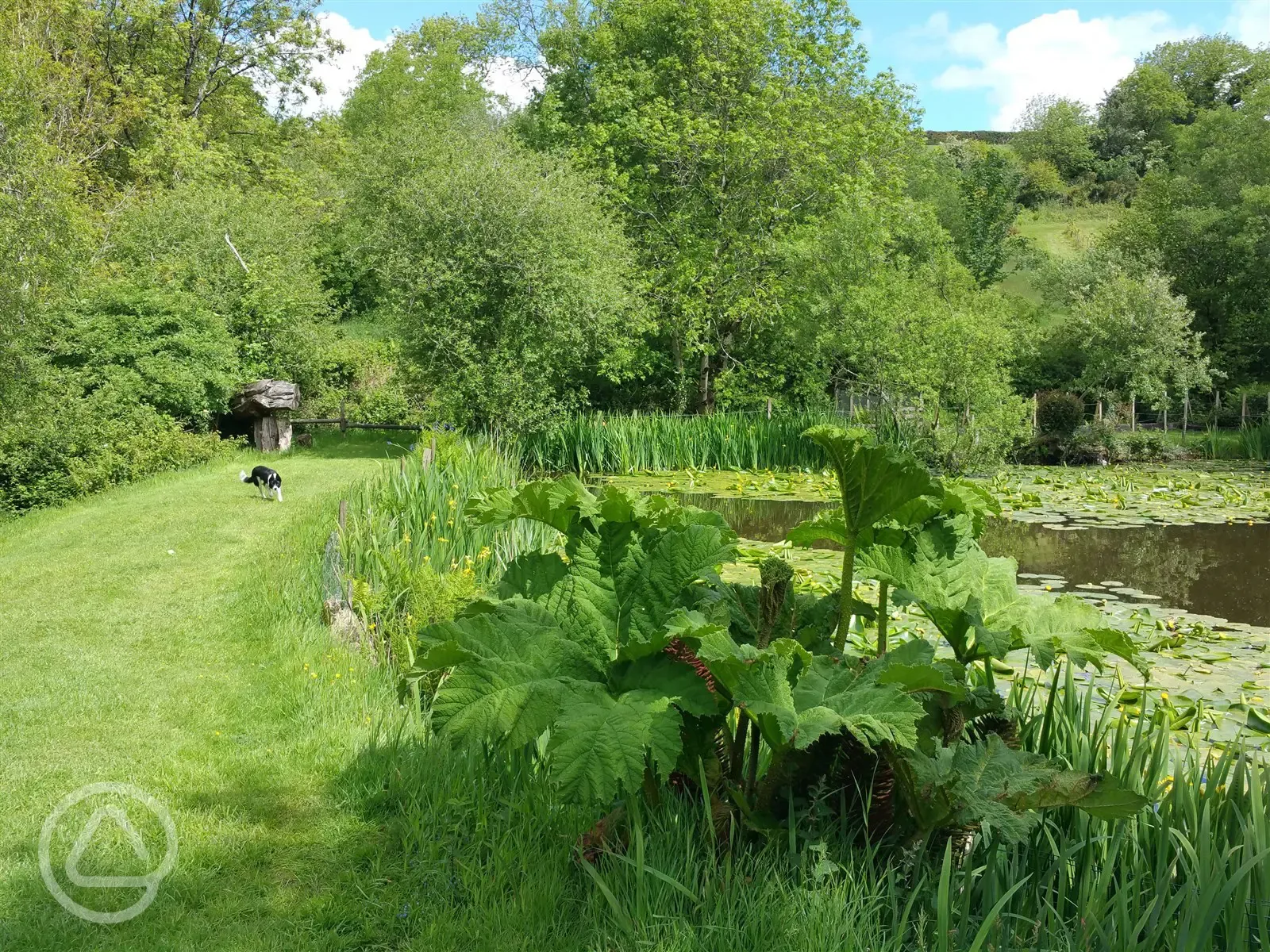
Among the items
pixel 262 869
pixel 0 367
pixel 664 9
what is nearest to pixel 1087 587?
pixel 262 869

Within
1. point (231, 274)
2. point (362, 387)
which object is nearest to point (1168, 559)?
point (362, 387)

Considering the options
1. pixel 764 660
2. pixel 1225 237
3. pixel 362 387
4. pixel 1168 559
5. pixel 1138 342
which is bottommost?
pixel 1168 559

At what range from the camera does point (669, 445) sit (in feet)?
63.1

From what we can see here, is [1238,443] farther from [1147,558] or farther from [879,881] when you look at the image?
[879,881]

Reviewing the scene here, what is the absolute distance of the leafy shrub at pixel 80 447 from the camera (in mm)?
13195

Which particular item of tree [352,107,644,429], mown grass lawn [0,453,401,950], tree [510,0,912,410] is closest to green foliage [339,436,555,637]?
mown grass lawn [0,453,401,950]

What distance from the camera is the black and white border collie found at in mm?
12047

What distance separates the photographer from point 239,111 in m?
34.7

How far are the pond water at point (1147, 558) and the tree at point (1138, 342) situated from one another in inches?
469

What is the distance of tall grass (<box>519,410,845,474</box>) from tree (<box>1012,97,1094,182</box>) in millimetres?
46970

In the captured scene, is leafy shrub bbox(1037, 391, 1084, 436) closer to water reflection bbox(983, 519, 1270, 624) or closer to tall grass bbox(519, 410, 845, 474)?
tall grass bbox(519, 410, 845, 474)

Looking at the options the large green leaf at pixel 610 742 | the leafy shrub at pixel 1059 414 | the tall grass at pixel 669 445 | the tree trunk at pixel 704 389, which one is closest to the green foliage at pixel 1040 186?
the leafy shrub at pixel 1059 414

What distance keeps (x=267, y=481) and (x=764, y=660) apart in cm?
1105

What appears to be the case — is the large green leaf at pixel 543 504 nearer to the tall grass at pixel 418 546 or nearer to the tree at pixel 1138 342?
the tall grass at pixel 418 546
